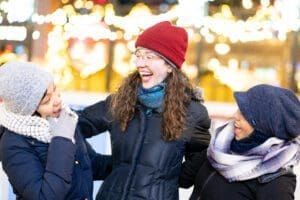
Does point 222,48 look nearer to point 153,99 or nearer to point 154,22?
point 154,22

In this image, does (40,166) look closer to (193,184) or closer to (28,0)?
(193,184)

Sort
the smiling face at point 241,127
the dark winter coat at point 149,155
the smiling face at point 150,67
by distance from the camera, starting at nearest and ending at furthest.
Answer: the smiling face at point 241,127 → the dark winter coat at point 149,155 → the smiling face at point 150,67

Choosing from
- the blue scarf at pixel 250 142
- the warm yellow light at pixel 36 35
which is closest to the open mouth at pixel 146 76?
the blue scarf at pixel 250 142

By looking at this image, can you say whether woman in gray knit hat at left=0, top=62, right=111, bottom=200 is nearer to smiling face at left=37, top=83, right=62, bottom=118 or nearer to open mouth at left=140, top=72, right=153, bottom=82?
smiling face at left=37, top=83, right=62, bottom=118

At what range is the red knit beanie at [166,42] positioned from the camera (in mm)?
2344

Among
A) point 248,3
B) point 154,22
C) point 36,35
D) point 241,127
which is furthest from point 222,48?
point 241,127

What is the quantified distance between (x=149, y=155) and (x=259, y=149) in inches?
18.0

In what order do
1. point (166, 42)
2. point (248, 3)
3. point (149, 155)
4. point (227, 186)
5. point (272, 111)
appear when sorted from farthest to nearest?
point (248, 3) → point (166, 42) → point (149, 155) → point (227, 186) → point (272, 111)

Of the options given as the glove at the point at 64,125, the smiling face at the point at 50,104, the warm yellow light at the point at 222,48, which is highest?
the smiling face at the point at 50,104

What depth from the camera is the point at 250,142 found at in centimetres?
205

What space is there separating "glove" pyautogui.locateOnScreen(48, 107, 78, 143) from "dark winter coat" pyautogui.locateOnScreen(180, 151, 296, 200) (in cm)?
51

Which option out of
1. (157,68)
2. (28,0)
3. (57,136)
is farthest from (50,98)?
(28,0)

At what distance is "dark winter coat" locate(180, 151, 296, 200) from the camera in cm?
195

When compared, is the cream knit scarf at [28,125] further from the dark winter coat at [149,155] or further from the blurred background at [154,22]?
the blurred background at [154,22]
